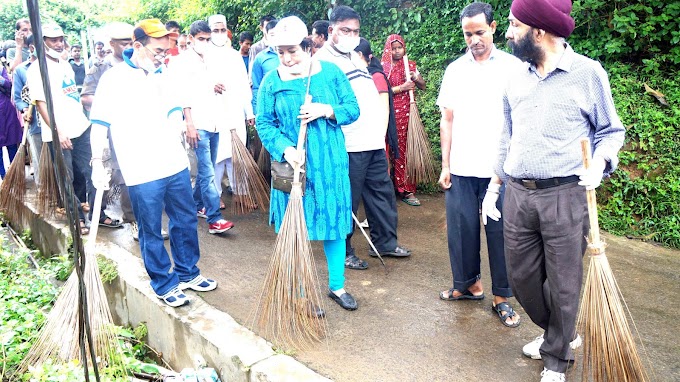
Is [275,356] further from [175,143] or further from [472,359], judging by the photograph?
[175,143]

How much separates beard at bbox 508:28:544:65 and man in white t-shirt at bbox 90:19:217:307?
2.10m

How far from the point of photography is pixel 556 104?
249cm

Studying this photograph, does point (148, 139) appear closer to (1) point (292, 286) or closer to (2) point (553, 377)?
(1) point (292, 286)

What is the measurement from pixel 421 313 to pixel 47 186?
3721 millimetres

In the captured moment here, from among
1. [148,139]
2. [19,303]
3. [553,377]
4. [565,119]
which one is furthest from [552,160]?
[19,303]

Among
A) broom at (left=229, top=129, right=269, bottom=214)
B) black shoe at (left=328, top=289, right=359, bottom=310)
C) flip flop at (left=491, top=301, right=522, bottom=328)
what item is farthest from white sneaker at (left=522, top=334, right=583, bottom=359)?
broom at (left=229, top=129, right=269, bottom=214)

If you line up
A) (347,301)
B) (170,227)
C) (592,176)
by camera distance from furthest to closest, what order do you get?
1. (170,227)
2. (347,301)
3. (592,176)

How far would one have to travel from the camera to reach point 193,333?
3.27 m

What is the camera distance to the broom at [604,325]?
92.7 inches

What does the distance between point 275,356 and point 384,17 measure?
594 cm

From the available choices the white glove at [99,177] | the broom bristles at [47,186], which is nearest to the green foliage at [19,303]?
the broom bristles at [47,186]

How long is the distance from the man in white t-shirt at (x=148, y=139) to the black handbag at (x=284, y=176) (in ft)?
2.25

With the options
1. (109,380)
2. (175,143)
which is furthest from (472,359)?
(175,143)

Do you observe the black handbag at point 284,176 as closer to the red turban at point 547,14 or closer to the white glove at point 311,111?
the white glove at point 311,111
